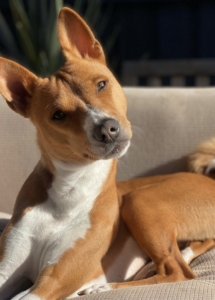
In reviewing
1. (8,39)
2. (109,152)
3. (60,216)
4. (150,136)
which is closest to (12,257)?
(60,216)

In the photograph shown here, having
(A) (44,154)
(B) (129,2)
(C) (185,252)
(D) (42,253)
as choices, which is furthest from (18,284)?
(B) (129,2)

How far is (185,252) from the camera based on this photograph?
6.69 ft

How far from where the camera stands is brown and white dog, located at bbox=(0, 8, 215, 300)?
5.86 ft

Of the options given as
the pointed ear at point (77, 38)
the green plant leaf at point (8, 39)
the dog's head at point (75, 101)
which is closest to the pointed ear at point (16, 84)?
the dog's head at point (75, 101)

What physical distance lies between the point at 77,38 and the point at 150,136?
0.63 metres

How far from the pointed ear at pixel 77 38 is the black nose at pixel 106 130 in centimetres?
39

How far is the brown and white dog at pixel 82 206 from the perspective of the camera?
1.79m

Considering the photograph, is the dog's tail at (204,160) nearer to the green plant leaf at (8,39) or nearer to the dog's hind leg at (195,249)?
the dog's hind leg at (195,249)

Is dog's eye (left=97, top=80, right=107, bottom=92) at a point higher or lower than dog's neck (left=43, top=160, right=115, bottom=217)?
higher

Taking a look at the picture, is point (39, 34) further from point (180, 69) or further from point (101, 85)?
point (101, 85)

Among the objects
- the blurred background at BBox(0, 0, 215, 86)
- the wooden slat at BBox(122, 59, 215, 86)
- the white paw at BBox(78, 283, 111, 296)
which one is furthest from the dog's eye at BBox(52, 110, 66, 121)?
the blurred background at BBox(0, 0, 215, 86)

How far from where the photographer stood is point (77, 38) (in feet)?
6.73

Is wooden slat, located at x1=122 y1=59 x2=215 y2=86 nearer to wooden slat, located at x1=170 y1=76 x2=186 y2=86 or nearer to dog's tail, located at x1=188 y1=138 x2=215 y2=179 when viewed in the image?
wooden slat, located at x1=170 y1=76 x2=186 y2=86

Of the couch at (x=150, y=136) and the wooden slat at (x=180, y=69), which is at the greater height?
the couch at (x=150, y=136)
